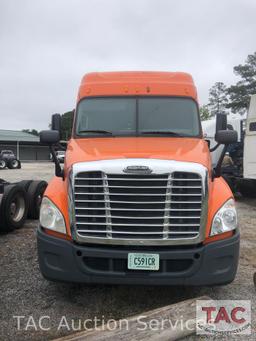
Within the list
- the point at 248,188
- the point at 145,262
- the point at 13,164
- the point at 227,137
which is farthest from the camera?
the point at 13,164

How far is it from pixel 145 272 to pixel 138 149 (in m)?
1.40

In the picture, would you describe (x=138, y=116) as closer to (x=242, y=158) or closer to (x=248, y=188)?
(x=248, y=188)

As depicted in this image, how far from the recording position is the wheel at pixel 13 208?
7863 millimetres

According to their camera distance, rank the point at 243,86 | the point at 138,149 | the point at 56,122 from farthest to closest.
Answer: the point at 243,86
the point at 56,122
the point at 138,149

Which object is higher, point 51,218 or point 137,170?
point 137,170

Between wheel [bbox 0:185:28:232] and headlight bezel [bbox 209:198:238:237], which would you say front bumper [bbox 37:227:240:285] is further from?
wheel [bbox 0:185:28:232]

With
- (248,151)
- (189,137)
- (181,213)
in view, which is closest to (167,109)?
(189,137)

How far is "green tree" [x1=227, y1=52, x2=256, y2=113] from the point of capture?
54.8 meters

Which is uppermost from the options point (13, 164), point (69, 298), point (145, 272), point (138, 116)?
point (138, 116)

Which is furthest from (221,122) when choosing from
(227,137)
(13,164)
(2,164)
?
(2,164)

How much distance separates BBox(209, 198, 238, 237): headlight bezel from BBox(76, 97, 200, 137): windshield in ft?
4.83

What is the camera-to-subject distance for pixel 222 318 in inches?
171

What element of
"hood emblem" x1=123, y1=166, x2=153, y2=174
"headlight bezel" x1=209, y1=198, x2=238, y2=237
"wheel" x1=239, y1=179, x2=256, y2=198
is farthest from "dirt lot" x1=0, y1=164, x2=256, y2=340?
"wheel" x1=239, y1=179, x2=256, y2=198

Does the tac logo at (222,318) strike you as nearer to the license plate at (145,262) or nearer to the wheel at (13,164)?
the license plate at (145,262)
